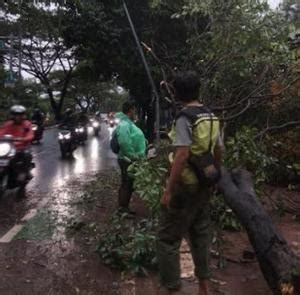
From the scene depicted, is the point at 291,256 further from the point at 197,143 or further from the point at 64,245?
the point at 64,245

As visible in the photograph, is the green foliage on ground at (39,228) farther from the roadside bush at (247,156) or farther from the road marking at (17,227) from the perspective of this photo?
the roadside bush at (247,156)

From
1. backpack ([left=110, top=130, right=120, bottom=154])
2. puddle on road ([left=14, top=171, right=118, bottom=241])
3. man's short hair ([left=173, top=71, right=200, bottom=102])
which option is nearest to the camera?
man's short hair ([left=173, top=71, right=200, bottom=102])

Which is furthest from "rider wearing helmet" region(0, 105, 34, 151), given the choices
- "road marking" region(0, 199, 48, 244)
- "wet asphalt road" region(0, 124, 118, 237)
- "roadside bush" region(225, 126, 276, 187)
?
"roadside bush" region(225, 126, 276, 187)

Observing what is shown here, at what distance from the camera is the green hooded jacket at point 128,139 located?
780 cm

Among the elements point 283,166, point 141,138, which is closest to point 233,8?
point 141,138

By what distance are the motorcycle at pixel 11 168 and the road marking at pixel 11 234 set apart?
4.03 feet

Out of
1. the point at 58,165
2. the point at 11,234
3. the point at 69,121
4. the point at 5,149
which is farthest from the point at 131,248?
the point at 69,121

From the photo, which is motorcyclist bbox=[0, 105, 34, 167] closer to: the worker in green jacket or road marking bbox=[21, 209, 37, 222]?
road marking bbox=[21, 209, 37, 222]

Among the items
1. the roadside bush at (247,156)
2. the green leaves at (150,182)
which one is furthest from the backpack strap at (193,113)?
the roadside bush at (247,156)

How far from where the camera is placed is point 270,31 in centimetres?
803

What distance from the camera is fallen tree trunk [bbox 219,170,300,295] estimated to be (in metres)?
4.50

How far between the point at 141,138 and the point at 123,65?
15.6 m

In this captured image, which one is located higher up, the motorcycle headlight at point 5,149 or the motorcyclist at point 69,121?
the motorcycle headlight at point 5,149

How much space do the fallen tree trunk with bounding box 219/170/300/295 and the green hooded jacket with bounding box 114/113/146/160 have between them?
244 centimetres
